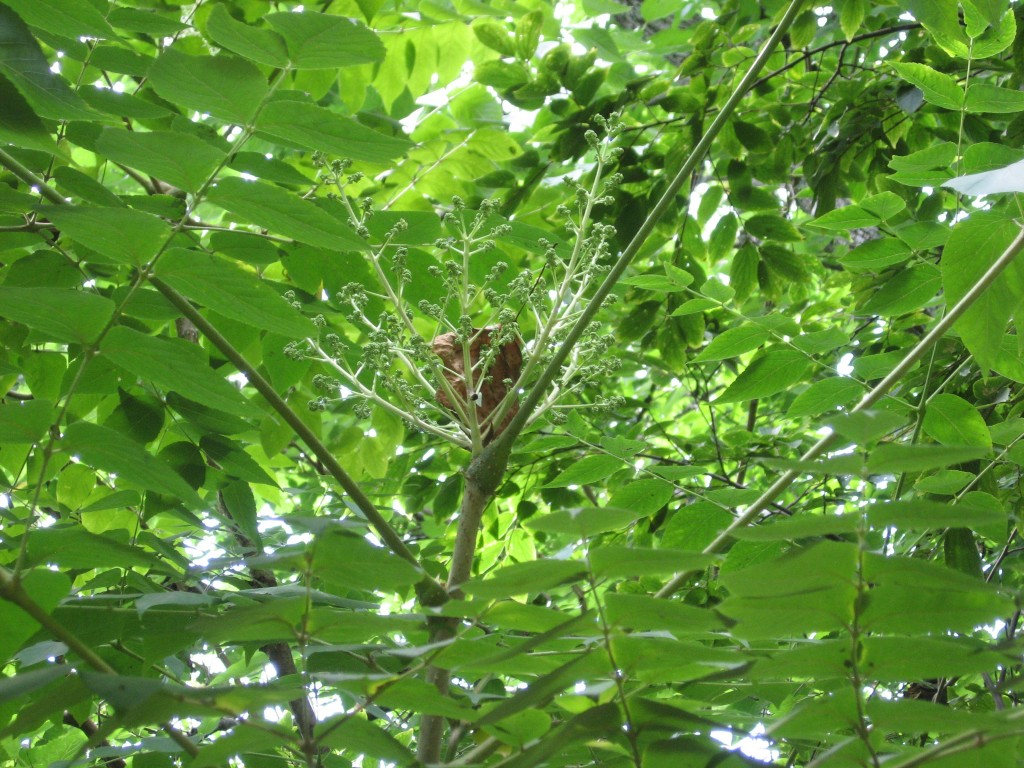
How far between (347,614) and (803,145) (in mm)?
2318

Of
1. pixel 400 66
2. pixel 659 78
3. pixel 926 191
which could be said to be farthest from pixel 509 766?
pixel 926 191

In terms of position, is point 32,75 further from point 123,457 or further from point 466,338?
point 466,338

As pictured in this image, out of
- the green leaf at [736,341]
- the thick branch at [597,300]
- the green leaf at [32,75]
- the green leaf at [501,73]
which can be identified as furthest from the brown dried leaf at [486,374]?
the green leaf at [501,73]

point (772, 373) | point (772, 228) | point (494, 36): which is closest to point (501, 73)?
point (494, 36)

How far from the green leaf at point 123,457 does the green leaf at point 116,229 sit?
→ 208mm

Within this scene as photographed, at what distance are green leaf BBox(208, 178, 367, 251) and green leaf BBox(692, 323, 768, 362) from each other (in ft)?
2.44

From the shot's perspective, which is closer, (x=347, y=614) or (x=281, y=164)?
(x=347, y=614)

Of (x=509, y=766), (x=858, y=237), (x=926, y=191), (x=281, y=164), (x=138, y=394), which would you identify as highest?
(x=858, y=237)

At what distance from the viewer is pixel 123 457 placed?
3.03ft

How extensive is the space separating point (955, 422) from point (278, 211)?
3.58 ft

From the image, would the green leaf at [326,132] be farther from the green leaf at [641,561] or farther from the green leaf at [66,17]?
the green leaf at [641,561]

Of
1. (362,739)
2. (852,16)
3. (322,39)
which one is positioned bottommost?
(362,739)

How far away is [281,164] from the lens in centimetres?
126

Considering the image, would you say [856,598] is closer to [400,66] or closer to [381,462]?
[381,462]
